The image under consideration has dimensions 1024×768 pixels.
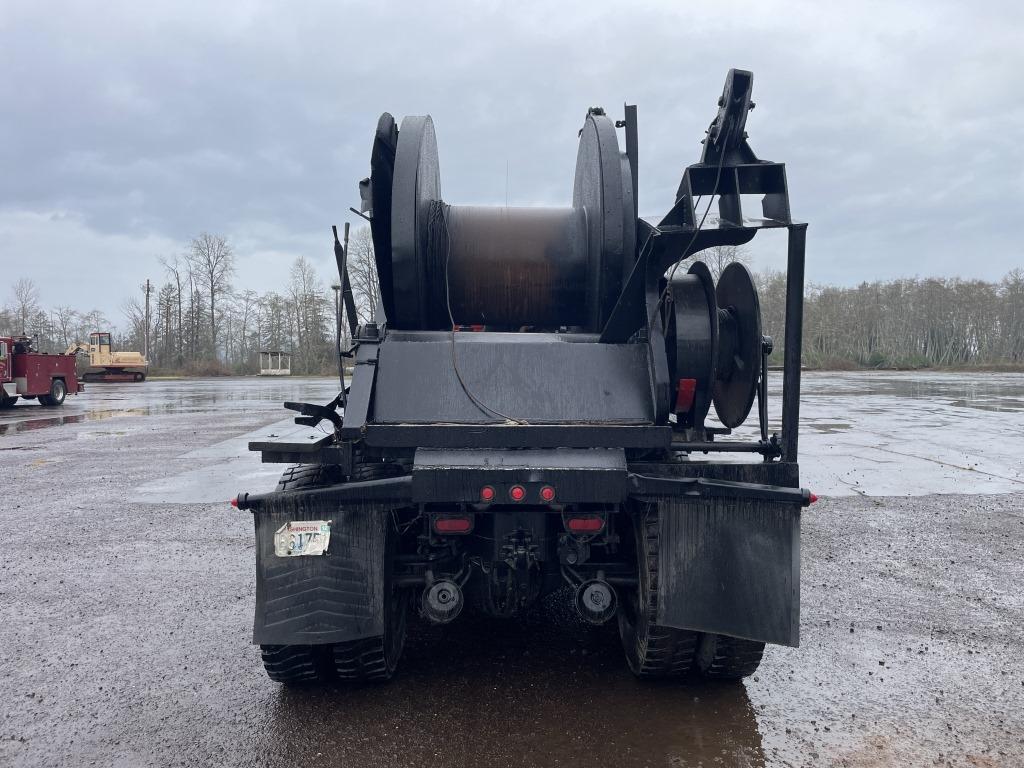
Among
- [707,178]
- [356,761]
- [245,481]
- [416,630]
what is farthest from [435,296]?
[245,481]

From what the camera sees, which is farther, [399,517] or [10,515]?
[10,515]

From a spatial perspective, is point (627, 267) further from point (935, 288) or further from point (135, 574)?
point (935, 288)

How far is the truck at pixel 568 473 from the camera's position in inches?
110

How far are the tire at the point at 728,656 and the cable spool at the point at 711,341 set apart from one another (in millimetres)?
998

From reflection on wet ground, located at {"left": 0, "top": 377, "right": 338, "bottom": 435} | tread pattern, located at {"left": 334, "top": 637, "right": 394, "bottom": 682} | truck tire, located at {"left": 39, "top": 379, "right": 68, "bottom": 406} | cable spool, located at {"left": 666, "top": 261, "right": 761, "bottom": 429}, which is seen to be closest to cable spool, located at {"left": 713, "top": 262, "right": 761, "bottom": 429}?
cable spool, located at {"left": 666, "top": 261, "right": 761, "bottom": 429}

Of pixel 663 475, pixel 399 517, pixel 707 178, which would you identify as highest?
pixel 707 178

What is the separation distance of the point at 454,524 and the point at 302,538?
0.64 m

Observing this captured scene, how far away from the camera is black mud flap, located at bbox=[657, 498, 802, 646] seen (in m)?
2.82

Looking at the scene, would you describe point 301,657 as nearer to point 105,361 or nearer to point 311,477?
point 311,477

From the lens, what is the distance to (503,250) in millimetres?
3996

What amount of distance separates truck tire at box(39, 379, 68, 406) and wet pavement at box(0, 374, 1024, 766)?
19203 millimetres

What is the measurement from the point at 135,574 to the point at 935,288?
269ft

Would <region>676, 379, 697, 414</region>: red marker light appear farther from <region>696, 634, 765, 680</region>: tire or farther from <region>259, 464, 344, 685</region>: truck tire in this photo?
<region>259, 464, 344, 685</region>: truck tire

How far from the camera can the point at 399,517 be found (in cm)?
316
